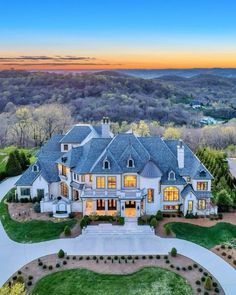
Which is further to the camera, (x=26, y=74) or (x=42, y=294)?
(x=26, y=74)

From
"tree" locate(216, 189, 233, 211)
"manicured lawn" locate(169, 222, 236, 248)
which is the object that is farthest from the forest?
"manicured lawn" locate(169, 222, 236, 248)

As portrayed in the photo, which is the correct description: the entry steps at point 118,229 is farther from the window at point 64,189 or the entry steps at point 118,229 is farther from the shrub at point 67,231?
the window at point 64,189

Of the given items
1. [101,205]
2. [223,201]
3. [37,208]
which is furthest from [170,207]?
[37,208]

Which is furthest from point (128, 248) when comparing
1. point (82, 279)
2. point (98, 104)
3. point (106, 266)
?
point (98, 104)

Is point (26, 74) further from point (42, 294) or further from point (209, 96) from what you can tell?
point (42, 294)

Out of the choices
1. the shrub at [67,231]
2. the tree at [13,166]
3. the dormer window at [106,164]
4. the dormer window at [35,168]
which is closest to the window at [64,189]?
the dormer window at [35,168]

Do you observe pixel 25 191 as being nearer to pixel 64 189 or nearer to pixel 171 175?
pixel 64 189
